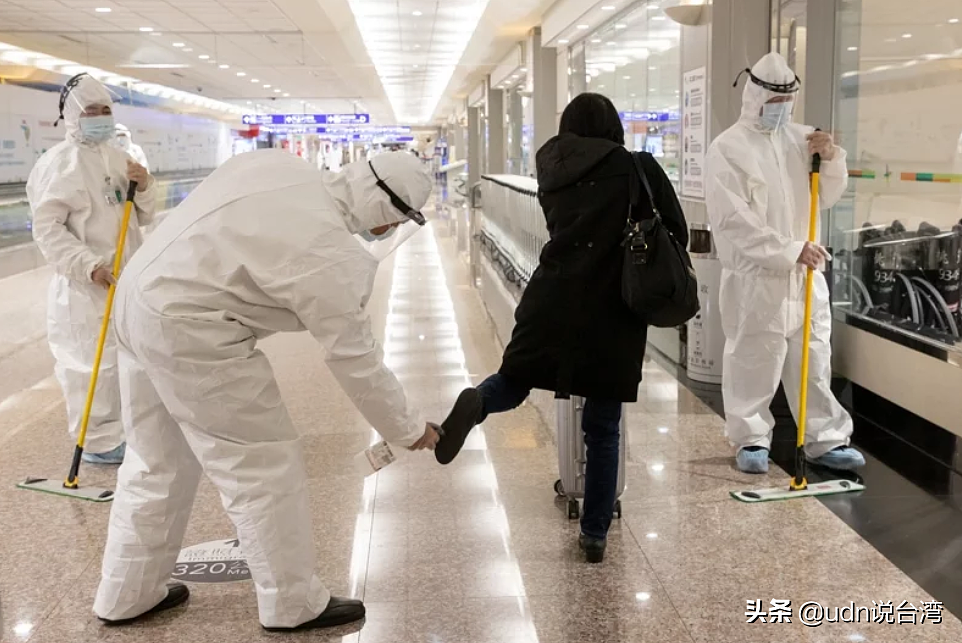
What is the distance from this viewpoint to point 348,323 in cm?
241

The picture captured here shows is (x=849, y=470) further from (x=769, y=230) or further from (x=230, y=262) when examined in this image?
(x=230, y=262)

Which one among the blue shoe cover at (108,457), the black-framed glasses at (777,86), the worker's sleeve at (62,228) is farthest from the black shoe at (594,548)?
the worker's sleeve at (62,228)

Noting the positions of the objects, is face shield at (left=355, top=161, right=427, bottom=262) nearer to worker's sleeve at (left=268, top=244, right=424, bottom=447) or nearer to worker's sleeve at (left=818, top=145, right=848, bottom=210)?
worker's sleeve at (left=268, top=244, right=424, bottom=447)

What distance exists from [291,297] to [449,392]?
10.7 feet

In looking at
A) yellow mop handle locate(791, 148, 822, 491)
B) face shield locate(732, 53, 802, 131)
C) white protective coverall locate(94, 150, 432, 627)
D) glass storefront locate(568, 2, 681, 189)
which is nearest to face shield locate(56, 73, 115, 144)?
white protective coverall locate(94, 150, 432, 627)

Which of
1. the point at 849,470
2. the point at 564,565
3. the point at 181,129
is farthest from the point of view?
the point at 181,129

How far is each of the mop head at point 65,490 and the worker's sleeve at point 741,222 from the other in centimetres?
269

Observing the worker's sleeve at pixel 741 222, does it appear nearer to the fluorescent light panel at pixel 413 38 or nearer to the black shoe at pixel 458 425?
the black shoe at pixel 458 425

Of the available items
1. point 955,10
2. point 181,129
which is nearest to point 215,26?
point 181,129

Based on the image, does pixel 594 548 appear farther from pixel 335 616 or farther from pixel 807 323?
pixel 807 323

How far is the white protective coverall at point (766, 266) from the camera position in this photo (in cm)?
388

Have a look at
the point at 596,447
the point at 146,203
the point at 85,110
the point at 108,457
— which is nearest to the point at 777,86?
the point at 596,447

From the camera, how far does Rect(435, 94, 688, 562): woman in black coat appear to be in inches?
115

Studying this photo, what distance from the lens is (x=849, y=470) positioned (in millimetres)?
4055
